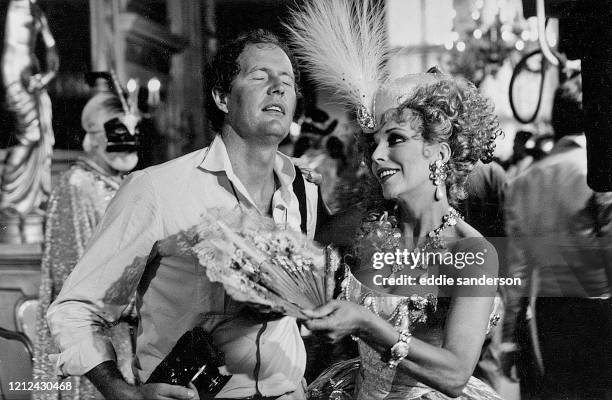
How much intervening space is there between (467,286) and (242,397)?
0.82 metres

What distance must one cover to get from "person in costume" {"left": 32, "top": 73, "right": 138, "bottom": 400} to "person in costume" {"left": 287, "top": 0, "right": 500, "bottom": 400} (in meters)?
0.76

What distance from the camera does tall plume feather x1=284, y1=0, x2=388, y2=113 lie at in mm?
2518

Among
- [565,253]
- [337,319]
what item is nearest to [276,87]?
[337,319]

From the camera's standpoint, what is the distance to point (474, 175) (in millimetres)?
2590

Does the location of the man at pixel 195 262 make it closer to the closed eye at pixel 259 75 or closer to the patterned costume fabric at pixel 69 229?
the closed eye at pixel 259 75

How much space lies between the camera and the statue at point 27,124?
2.73 metres

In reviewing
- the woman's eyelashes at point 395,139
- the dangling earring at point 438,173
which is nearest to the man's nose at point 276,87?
the woman's eyelashes at point 395,139

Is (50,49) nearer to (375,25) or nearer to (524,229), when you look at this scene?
(375,25)

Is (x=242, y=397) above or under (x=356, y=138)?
under

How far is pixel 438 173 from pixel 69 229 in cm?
141

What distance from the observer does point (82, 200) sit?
2715 mm

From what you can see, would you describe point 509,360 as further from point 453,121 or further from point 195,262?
point 195,262

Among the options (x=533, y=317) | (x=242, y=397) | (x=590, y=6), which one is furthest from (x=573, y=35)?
(x=242, y=397)

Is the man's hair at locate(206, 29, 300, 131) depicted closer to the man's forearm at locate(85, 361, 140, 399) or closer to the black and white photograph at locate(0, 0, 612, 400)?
the black and white photograph at locate(0, 0, 612, 400)
